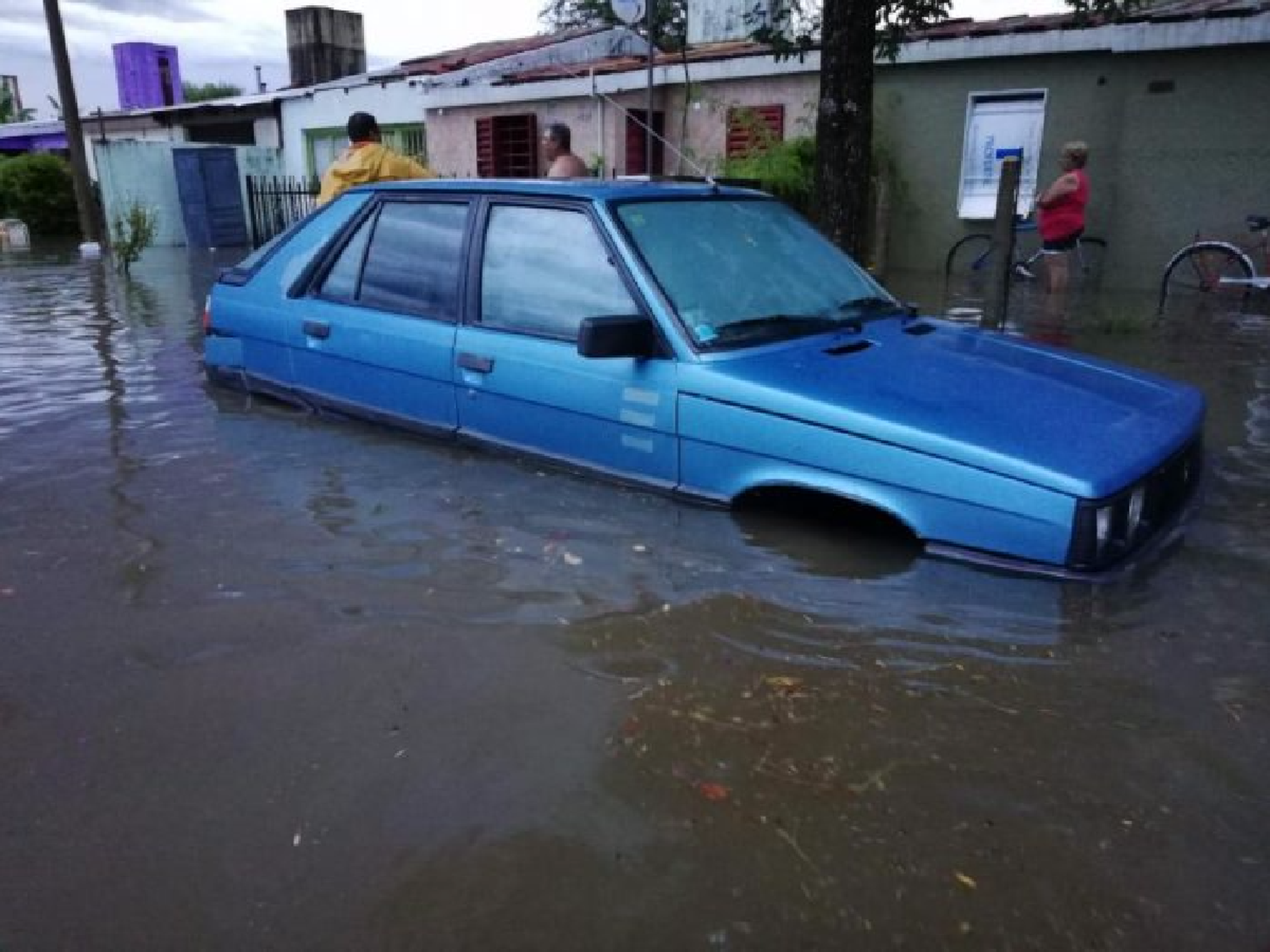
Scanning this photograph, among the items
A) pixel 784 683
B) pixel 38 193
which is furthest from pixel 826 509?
pixel 38 193

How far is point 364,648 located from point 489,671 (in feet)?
1.43

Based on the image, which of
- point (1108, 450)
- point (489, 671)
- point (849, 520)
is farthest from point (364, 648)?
point (1108, 450)

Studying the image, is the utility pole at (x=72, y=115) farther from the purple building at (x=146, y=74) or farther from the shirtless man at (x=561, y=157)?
the purple building at (x=146, y=74)

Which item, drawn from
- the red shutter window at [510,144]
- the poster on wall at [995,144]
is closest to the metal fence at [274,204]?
the red shutter window at [510,144]

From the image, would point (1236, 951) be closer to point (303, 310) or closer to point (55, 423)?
point (303, 310)

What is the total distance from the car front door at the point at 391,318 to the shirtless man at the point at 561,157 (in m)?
2.95

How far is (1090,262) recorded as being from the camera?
1187cm

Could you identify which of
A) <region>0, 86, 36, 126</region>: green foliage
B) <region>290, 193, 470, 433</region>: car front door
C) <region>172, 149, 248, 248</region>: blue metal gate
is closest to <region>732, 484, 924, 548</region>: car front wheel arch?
<region>290, 193, 470, 433</region>: car front door

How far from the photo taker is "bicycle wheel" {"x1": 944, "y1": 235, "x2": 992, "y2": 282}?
40.7 feet

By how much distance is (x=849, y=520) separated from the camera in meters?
3.66

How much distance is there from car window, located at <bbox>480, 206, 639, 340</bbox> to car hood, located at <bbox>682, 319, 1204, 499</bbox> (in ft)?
2.04

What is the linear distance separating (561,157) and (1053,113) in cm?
704

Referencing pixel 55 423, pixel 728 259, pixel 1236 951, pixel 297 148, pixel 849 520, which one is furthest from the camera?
pixel 297 148

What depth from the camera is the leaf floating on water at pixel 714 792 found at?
238 cm
